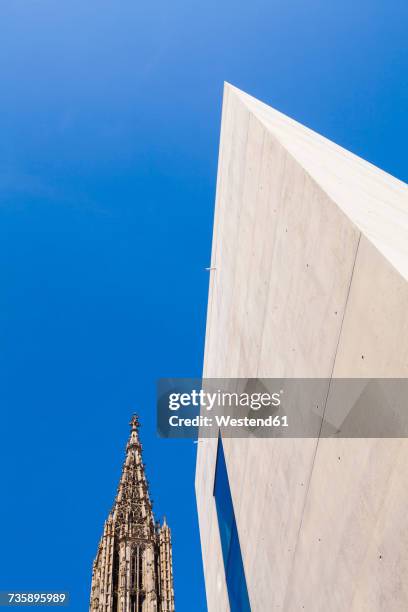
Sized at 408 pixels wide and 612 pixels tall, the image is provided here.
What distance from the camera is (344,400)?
19.3ft

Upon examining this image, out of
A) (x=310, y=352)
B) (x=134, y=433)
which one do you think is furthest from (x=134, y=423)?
(x=310, y=352)

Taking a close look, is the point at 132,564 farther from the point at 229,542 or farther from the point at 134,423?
the point at 229,542

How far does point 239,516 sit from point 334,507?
606 cm

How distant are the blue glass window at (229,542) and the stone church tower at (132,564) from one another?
48327 millimetres

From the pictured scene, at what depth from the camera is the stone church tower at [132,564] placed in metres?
56.5

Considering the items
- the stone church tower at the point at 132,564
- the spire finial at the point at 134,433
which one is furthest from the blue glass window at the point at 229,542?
the spire finial at the point at 134,433

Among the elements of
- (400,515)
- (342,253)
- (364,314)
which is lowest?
(400,515)

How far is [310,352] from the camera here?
6980 mm

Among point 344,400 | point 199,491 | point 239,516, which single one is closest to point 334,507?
point 344,400

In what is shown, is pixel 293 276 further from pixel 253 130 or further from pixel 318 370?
pixel 253 130

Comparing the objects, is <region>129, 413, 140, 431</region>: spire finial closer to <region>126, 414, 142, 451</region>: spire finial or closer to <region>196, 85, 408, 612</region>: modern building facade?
<region>126, 414, 142, 451</region>: spire finial

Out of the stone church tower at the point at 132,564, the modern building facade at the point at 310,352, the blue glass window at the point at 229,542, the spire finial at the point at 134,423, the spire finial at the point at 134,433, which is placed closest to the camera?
the modern building facade at the point at 310,352

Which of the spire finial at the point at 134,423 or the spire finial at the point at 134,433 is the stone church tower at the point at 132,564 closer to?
the spire finial at the point at 134,433

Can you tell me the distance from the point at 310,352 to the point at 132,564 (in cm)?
6107
